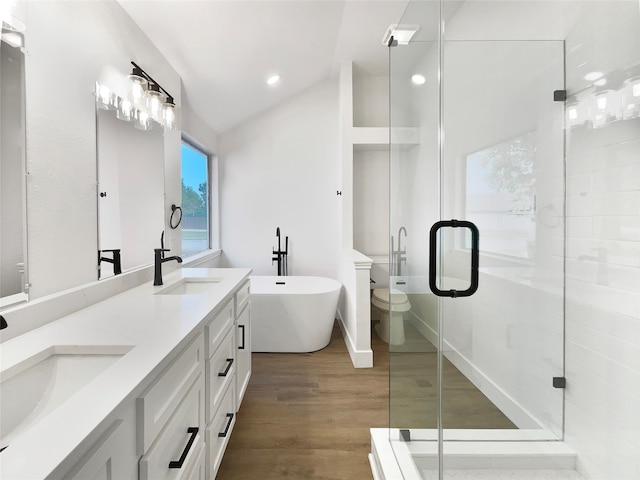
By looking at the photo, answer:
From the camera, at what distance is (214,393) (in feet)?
4.66

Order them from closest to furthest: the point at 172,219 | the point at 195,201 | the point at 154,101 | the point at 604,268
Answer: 1. the point at 604,268
2. the point at 154,101
3. the point at 172,219
4. the point at 195,201

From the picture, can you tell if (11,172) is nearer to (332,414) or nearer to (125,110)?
(125,110)

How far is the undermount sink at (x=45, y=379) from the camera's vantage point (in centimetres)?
78

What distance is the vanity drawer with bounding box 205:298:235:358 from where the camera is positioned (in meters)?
1.33

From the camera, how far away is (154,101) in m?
2.01

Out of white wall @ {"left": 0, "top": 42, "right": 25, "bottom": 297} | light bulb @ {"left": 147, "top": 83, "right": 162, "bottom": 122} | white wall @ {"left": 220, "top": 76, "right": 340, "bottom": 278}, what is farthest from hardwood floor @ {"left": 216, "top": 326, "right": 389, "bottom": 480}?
light bulb @ {"left": 147, "top": 83, "right": 162, "bottom": 122}

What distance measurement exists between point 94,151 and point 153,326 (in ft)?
3.13

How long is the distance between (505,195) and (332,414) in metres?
1.65

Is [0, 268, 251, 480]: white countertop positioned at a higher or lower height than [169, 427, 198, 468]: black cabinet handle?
higher

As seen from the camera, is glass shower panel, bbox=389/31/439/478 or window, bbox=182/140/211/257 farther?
window, bbox=182/140/211/257

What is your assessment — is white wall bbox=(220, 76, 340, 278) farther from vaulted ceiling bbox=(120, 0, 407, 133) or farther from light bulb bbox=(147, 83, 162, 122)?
light bulb bbox=(147, 83, 162, 122)

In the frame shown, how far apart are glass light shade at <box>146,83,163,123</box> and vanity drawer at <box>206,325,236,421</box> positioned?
1403 mm

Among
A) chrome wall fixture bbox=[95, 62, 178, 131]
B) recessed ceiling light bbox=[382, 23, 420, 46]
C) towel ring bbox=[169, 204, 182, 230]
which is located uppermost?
recessed ceiling light bbox=[382, 23, 420, 46]

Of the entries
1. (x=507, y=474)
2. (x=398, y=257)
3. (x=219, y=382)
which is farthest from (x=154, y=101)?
(x=507, y=474)
